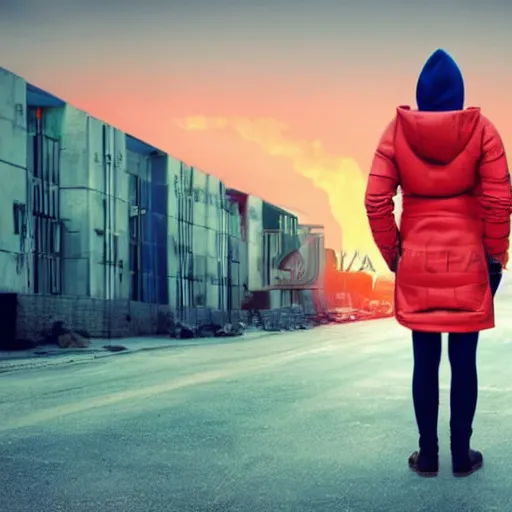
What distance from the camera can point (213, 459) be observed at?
480cm

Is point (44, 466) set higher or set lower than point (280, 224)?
lower

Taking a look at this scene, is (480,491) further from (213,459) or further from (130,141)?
(130,141)

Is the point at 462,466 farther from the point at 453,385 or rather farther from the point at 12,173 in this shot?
the point at 12,173

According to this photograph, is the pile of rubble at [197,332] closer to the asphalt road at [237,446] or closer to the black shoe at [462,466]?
the asphalt road at [237,446]

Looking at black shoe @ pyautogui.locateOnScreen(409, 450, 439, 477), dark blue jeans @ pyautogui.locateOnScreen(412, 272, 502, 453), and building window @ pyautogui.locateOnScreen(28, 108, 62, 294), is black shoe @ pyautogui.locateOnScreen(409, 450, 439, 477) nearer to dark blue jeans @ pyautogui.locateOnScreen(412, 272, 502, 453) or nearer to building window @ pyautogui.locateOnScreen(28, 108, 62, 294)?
dark blue jeans @ pyautogui.locateOnScreen(412, 272, 502, 453)

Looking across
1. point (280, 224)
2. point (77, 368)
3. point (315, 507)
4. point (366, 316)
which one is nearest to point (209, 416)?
point (315, 507)

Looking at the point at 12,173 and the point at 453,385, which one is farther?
the point at 12,173

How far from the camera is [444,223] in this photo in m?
4.18

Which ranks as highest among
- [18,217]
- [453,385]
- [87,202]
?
[87,202]

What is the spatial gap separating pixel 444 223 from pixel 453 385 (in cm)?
90

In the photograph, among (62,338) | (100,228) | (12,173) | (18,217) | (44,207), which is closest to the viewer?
(62,338)

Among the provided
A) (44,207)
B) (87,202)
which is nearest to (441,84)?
(44,207)

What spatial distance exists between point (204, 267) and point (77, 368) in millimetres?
26879

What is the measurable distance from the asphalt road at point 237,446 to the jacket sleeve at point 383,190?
1.31 meters
